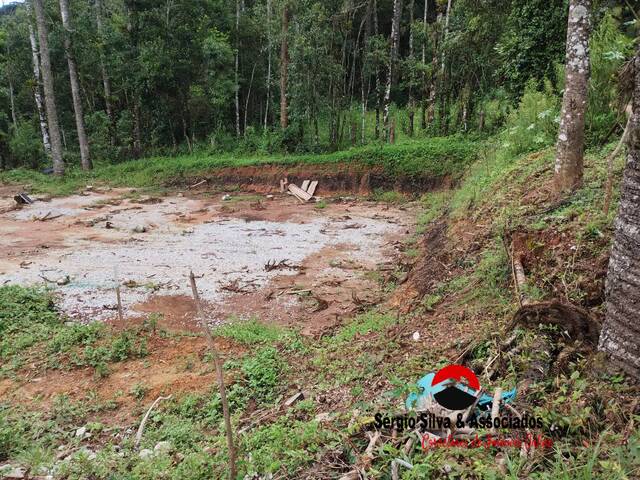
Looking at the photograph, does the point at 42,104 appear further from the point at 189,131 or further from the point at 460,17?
the point at 460,17

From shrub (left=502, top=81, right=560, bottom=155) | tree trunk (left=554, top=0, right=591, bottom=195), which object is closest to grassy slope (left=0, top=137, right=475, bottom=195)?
shrub (left=502, top=81, right=560, bottom=155)

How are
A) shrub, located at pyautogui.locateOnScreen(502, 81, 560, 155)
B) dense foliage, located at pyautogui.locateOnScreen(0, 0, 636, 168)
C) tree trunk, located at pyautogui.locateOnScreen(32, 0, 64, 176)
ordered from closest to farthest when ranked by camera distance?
1. shrub, located at pyautogui.locateOnScreen(502, 81, 560, 155)
2. dense foliage, located at pyautogui.locateOnScreen(0, 0, 636, 168)
3. tree trunk, located at pyautogui.locateOnScreen(32, 0, 64, 176)

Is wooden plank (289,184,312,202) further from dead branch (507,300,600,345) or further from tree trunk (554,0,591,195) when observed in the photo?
dead branch (507,300,600,345)

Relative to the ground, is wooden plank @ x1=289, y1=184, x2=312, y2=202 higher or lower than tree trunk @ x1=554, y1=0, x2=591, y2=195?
lower

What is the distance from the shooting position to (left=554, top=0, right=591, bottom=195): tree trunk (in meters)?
4.61

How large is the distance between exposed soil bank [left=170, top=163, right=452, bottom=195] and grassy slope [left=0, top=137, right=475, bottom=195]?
0.59ft

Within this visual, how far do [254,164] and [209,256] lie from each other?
9429 mm

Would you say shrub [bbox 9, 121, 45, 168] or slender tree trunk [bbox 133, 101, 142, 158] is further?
shrub [bbox 9, 121, 45, 168]

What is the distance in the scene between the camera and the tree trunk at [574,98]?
4605 mm

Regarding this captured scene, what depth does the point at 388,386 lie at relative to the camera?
3.10 m

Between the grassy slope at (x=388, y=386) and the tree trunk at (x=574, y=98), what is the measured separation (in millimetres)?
313

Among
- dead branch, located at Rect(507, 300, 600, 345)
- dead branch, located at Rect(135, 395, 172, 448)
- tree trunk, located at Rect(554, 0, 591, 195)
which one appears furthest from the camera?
tree trunk, located at Rect(554, 0, 591, 195)

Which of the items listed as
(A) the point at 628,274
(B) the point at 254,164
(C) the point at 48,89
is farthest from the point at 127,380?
(C) the point at 48,89

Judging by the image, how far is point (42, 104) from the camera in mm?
20953
